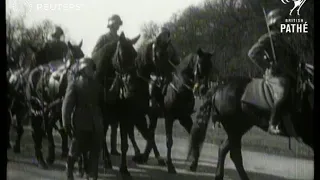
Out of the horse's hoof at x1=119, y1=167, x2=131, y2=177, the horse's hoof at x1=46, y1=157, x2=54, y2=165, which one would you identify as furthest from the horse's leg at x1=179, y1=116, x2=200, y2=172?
the horse's hoof at x1=46, y1=157, x2=54, y2=165

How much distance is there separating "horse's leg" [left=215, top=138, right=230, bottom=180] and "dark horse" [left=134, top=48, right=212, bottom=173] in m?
0.14

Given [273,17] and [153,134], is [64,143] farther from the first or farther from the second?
[273,17]

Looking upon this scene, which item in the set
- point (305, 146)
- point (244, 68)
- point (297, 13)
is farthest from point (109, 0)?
point (305, 146)

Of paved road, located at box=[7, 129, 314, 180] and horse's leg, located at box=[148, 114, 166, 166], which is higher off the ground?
horse's leg, located at box=[148, 114, 166, 166]

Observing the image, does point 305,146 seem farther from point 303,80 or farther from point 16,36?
point 16,36

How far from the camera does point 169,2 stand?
2.51 m

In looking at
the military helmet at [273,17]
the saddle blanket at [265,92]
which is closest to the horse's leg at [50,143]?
the saddle blanket at [265,92]

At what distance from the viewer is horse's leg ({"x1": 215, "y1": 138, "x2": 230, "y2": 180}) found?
2.47 metres

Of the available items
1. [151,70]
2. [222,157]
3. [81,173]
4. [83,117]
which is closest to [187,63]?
[151,70]

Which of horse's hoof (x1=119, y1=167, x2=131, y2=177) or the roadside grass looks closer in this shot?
the roadside grass

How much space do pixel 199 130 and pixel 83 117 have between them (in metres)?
0.68

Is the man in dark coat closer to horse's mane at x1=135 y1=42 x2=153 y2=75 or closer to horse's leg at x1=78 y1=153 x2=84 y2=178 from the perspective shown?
horse's mane at x1=135 y1=42 x2=153 y2=75

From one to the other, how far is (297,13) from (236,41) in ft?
1.23

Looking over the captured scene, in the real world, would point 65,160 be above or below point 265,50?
below
